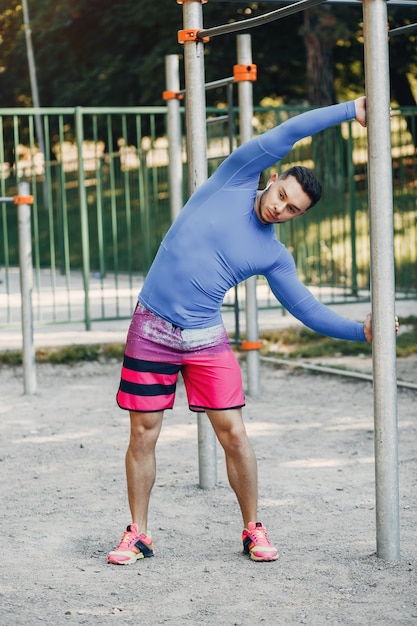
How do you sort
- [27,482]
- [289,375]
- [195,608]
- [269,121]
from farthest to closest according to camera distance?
[269,121]
[289,375]
[27,482]
[195,608]

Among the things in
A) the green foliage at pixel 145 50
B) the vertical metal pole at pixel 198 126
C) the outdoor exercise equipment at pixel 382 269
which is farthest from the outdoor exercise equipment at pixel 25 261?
the green foliage at pixel 145 50

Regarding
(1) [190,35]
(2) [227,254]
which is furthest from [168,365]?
(1) [190,35]

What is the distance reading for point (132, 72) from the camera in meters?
22.3

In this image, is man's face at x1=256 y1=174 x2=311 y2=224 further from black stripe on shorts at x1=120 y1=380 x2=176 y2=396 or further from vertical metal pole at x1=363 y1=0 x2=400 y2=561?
black stripe on shorts at x1=120 y1=380 x2=176 y2=396

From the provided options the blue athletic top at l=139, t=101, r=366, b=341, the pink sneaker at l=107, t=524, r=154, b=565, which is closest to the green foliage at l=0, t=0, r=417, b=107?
the blue athletic top at l=139, t=101, r=366, b=341

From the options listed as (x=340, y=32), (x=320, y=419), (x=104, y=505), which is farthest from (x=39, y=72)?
(x=104, y=505)

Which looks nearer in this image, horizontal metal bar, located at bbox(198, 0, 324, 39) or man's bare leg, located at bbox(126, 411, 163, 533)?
horizontal metal bar, located at bbox(198, 0, 324, 39)

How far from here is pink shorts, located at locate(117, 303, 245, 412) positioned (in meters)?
4.09

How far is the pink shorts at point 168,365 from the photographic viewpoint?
4.09 meters

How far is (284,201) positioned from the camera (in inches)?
150

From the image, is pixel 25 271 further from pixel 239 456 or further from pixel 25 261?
pixel 239 456

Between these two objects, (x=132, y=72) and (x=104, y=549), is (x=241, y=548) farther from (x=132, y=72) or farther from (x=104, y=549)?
(x=132, y=72)

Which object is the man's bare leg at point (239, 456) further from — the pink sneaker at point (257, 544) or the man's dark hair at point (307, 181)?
the man's dark hair at point (307, 181)

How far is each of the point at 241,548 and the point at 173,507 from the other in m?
0.73
